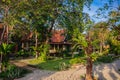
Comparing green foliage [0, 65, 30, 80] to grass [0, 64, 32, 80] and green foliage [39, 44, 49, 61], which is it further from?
green foliage [39, 44, 49, 61]

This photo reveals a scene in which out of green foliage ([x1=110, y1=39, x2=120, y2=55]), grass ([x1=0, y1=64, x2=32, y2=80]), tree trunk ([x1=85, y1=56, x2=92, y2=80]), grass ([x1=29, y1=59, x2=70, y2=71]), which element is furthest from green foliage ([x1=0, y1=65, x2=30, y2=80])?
green foliage ([x1=110, y1=39, x2=120, y2=55])

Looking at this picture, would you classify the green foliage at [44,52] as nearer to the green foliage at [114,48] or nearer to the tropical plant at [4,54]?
the tropical plant at [4,54]

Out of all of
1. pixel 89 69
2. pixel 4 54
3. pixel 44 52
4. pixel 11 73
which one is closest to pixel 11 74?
pixel 11 73

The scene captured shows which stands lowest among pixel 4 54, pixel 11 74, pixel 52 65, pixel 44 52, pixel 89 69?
pixel 11 74

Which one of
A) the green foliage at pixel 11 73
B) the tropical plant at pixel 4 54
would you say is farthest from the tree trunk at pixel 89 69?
the tropical plant at pixel 4 54

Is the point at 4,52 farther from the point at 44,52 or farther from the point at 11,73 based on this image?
the point at 44,52

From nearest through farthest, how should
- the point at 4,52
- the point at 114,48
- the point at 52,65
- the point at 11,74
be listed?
1. the point at 11,74
2. the point at 4,52
3. the point at 52,65
4. the point at 114,48

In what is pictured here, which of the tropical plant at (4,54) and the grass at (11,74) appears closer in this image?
the grass at (11,74)

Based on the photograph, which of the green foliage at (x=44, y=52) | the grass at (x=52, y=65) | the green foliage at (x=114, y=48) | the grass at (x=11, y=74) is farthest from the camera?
the green foliage at (x=114, y=48)

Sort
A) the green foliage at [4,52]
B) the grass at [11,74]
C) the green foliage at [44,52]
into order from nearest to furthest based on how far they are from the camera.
Result: the grass at [11,74] < the green foliage at [4,52] < the green foliage at [44,52]

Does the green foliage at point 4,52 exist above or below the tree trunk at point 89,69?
above

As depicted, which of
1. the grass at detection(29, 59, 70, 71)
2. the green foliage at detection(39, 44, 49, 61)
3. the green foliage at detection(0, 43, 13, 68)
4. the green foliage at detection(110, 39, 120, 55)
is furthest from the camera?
the green foliage at detection(110, 39, 120, 55)

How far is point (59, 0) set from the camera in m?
34.1

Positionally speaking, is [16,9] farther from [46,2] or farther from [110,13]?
[110,13]
